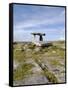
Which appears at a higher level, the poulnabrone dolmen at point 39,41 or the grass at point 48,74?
the poulnabrone dolmen at point 39,41

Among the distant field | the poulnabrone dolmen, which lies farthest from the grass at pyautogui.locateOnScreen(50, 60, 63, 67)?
the poulnabrone dolmen

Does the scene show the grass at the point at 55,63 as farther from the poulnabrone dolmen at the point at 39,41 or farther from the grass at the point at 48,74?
the poulnabrone dolmen at the point at 39,41

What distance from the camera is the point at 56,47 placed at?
2.62 meters

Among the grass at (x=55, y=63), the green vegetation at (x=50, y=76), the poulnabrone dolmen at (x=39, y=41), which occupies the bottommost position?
the green vegetation at (x=50, y=76)

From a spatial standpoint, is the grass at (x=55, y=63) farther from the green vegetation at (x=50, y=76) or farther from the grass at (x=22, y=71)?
the grass at (x=22, y=71)

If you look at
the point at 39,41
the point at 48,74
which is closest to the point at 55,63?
the point at 48,74

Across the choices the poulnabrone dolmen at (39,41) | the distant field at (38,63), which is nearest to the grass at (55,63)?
the distant field at (38,63)

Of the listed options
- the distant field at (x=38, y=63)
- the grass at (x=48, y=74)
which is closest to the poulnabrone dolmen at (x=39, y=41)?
the distant field at (x=38, y=63)

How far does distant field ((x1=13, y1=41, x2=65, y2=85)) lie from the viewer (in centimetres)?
248

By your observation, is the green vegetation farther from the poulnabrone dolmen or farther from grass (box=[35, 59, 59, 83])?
the poulnabrone dolmen

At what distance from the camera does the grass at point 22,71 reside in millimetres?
2469

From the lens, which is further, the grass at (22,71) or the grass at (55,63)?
the grass at (55,63)

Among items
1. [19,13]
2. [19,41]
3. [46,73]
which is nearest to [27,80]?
[46,73]

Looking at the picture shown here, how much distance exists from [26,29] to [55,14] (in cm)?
31
